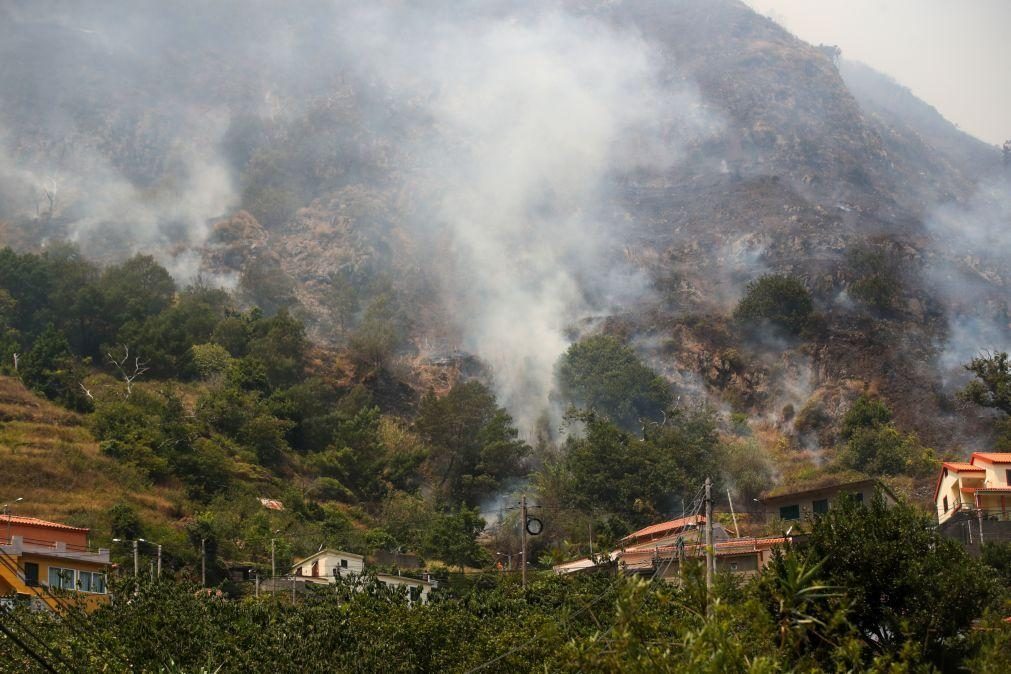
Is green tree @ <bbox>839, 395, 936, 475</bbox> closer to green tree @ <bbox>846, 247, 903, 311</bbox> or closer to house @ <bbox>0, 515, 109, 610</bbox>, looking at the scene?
green tree @ <bbox>846, 247, 903, 311</bbox>

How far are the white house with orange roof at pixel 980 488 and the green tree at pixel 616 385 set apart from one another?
4014 cm

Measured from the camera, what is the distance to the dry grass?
7356 cm

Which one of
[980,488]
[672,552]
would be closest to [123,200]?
[672,552]

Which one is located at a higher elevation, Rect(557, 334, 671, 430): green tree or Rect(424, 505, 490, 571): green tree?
Rect(557, 334, 671, 430): green tree

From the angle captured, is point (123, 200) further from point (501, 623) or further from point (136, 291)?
point (501, 623)

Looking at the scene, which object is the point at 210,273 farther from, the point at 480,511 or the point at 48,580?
the point at 48,580

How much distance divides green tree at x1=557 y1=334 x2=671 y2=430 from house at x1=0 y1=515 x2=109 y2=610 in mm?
54437

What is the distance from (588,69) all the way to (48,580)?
139410 mm

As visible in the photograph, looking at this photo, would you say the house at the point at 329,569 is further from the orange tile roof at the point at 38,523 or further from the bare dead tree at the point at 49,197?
the bare dead tree at the point at 49,197

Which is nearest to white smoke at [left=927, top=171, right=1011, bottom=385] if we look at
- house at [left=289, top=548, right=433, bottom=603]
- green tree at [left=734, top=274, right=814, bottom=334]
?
green tree at [left=734, top=274, right=814, bottom=334]

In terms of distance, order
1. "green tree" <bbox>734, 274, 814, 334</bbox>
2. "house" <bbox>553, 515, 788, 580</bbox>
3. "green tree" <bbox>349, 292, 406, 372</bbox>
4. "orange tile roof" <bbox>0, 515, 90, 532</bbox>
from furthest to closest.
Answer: "green tree" <bbox>349, 292, 406, 372</bbox> < "green tree" <bbox>734, 274, 814, 334</bbox> < "orange tile roof" <bbox>0, 515, 90, 532</bbox> < "house" <bbox>553, 515, 788, 580</bbox>

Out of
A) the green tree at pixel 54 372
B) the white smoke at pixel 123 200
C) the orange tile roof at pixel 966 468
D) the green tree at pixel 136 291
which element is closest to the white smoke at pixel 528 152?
the white smoke at pixel 123 200

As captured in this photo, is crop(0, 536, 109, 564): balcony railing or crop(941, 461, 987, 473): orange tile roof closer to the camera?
crop(0, 536, 109, 564): balcony railing

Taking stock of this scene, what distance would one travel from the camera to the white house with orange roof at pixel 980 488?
66000 mm
